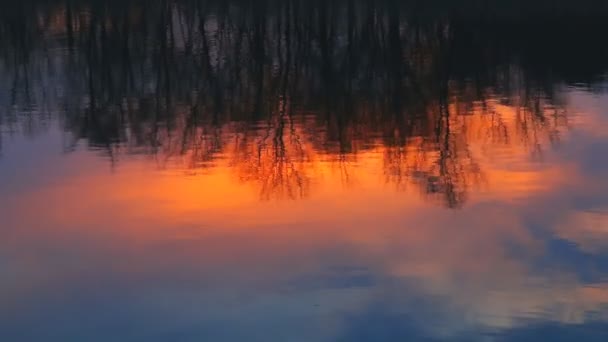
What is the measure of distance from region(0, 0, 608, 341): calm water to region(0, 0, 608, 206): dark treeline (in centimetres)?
7

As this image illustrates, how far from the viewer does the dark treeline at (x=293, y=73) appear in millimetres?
13430

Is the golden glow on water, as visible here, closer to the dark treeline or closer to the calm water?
the calm water

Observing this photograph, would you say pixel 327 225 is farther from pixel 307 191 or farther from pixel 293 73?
pixel 293 73

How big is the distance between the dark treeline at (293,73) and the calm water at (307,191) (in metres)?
0.07

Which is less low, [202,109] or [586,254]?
[202,109]

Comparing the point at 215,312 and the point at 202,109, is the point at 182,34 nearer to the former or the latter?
the point at 202,109

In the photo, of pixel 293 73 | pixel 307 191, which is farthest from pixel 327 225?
pixel 293 73

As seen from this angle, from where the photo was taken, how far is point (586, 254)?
8.66 meters

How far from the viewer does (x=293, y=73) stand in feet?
64.5

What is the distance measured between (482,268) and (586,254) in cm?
91

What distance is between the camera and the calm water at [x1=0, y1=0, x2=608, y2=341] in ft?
24.7

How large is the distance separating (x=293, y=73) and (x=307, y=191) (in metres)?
8.92

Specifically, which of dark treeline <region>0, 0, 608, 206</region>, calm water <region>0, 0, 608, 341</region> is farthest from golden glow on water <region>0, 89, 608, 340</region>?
dark treeline <region>0, 0, 608, 206</region>

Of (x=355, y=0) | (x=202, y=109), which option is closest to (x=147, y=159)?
(x=202, y=109)
